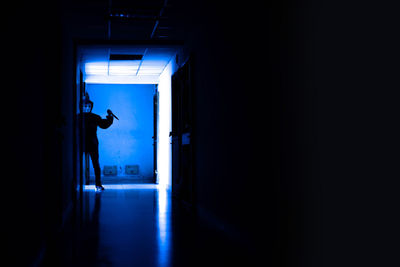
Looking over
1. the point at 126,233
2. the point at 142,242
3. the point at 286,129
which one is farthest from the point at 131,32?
the point at 286,129

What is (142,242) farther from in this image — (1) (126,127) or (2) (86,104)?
(1) (126,127)

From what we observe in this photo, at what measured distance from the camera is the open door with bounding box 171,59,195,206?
19.7 ft

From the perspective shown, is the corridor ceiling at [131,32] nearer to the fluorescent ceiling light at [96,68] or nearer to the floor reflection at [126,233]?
the fluorescent ceiling light at [96,68]

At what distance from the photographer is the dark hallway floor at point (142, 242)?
10.2ft

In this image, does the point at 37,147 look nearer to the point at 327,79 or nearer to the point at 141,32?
the point at 327,79

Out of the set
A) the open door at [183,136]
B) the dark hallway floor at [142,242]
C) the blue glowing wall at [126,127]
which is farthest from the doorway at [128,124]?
the dark hallway floor at [142,242]

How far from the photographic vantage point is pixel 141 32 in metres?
6.49

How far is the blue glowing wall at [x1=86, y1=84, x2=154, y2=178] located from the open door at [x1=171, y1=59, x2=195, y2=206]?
5.32 meters

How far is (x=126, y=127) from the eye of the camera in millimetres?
12984

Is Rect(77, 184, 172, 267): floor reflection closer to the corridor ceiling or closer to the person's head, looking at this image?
the corridor ceiling

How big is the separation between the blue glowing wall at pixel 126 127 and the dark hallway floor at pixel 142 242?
7.12m

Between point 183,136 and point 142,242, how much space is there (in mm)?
3177

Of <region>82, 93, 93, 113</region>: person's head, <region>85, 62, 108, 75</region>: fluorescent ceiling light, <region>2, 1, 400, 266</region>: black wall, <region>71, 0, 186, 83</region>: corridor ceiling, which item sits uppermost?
<region>85, 62, 108, 75</region>: fluorescent ceiling light

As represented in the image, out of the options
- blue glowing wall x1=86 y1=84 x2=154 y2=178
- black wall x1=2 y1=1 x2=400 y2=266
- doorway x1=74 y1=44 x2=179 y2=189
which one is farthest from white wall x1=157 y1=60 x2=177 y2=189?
black wall x1=2 y1=1 x2=400 y2=266
